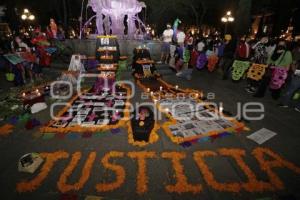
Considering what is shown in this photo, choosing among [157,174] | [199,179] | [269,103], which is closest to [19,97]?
[157,174]

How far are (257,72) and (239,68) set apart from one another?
126cm

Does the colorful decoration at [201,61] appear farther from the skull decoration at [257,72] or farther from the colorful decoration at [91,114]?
the colorful decoration at [91,114]

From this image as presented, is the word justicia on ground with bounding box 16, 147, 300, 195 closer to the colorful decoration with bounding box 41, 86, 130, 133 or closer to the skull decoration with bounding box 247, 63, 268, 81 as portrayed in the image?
the colorful decoration with bounding box 41, 86, 130, 133

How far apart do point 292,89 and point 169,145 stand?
5146mm

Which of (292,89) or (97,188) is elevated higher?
(292,89)

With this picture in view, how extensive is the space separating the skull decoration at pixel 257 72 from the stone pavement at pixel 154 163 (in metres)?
2.77

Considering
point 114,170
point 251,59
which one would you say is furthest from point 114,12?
point 114,170

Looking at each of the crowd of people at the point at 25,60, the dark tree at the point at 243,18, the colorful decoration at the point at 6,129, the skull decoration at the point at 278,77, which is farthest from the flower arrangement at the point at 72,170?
the dark tree at the point at 243,18

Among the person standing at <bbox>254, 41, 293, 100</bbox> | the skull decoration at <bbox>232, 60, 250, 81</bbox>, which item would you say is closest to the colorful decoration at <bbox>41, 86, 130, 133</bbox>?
the person standing at <bbox>254, 41, 293, 100</bbox>

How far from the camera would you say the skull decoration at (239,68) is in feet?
33.6

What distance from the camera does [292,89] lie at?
7520 millimetres

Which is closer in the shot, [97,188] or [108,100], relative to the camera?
[97,188]

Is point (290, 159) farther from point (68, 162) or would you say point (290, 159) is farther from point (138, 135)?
point (68, 162)

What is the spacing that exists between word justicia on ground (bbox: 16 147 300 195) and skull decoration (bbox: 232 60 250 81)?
19.7 ft
